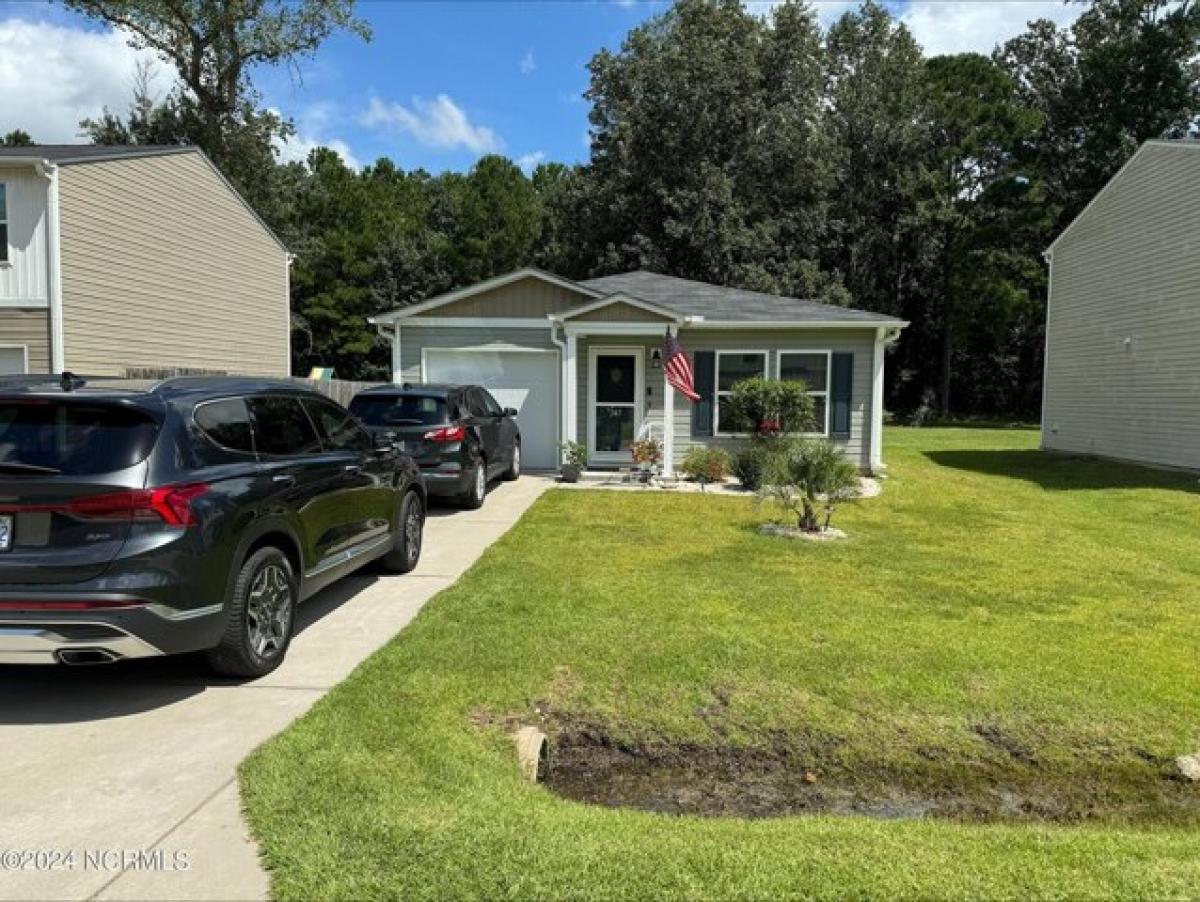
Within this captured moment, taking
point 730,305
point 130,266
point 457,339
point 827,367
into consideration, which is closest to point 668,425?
point 827,367

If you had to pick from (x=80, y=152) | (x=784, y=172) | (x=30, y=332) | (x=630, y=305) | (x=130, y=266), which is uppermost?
(x=784, y=172)

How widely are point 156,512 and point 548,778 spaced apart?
7.53 ft

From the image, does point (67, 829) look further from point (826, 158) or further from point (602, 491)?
point (826, 158)

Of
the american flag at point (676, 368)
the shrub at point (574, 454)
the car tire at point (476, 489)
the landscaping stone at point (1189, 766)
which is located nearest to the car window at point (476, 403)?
the car tire at point (476, 489)

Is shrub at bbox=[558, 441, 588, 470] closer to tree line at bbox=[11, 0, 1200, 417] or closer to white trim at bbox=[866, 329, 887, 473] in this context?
white trim at bbox=[866, 329, 887, 473]

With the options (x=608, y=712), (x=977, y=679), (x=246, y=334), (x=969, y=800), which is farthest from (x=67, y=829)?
(x=246, y=334)

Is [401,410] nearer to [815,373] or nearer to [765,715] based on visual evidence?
[765,715]

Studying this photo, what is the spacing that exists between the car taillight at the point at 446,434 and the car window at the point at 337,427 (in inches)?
125

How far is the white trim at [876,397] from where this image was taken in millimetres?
13875

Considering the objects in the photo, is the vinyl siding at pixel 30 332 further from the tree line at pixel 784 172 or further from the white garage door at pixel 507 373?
the tree line at pixel 784 172

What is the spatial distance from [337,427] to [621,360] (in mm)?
8721

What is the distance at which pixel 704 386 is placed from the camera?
14203 millimetres

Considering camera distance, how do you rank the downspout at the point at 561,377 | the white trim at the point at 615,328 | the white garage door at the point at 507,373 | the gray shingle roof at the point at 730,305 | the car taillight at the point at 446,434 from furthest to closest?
the white garage door at the point at 507,373 → the gray shingle roof at the point at 730,305 → the downspout at the point at 561,377 → the white trim at the point at 615,328 → the car taillight at the point at 446,434

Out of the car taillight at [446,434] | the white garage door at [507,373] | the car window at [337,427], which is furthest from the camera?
the white garage door at [507,373]
